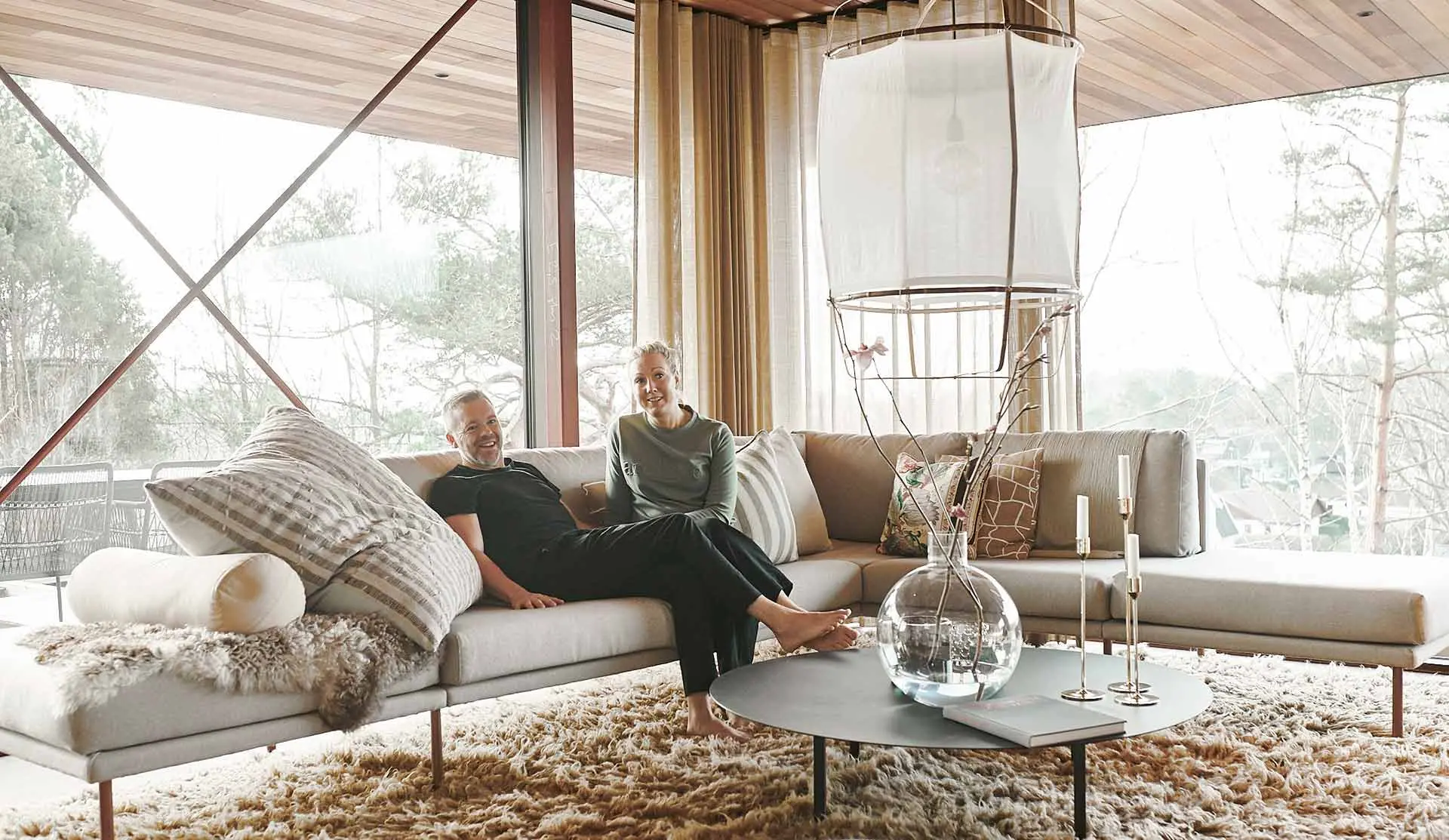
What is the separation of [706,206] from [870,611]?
190 centimetres

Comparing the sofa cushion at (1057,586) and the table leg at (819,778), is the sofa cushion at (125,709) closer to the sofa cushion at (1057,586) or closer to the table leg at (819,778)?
the table leg at (819,778)

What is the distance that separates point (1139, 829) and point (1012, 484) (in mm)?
1607

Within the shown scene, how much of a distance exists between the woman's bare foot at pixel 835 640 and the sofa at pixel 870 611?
1.22 feet

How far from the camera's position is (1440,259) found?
6426mm

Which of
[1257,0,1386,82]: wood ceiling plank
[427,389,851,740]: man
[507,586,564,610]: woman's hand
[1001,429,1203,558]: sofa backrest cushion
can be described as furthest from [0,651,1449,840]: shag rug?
[1257,0,1386,82]: wood ceiling plank

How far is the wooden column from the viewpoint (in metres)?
4.51

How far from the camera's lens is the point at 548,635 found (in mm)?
2848

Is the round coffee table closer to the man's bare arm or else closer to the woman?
the man's bare arm

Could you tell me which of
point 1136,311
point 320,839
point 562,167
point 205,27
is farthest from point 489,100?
point 1136,311

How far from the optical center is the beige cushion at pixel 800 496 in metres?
4.01

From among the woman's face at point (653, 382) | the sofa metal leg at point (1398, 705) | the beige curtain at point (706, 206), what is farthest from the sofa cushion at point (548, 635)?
the beige curtain at point (706, 206)

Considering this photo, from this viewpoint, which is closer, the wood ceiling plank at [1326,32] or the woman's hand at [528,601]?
the woman's hand at [528,601]

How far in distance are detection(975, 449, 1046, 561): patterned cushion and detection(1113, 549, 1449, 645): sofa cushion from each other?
39 centimetres

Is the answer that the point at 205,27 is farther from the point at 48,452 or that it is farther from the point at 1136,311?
the point at 1136,311
